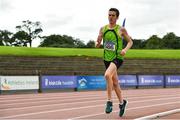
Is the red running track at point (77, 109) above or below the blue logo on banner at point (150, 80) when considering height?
above

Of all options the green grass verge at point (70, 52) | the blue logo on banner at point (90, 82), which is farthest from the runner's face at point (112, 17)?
the green grass verge at point (70, 52)

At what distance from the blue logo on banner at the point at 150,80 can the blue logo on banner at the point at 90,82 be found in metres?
4.30

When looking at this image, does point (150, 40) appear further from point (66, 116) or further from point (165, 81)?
point (66, 116)

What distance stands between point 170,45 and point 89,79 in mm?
68147

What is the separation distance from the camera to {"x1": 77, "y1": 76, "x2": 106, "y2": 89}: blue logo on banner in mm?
34312

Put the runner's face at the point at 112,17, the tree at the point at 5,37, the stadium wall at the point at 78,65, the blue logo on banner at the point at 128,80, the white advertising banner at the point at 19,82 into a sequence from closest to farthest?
the runner's face at the point at 112,17, the white advertising banner at the point at 19,82, the blue logo on banner at the point at 128,80, the stadium wall at the point at 78,65, the tree at the point at 5,37

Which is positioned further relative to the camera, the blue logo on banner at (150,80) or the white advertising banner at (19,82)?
the blue logo on banner at (150,80)

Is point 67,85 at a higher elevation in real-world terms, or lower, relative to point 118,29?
lower

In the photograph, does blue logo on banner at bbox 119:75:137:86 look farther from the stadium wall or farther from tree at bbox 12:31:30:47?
tree at bbox 12:31:30:47

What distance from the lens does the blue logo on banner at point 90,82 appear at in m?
34.3

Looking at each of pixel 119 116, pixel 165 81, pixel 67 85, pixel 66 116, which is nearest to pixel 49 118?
pixel 66 116

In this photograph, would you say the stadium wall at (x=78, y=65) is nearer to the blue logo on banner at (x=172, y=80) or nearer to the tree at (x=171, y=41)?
the blue logo on banner at (x=172, y=80)

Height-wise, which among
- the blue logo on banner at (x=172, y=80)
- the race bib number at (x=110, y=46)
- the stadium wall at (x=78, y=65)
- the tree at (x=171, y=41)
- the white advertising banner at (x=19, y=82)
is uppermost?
the tree at (x=171, y=41)

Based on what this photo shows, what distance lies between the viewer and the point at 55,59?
48.1 metres
